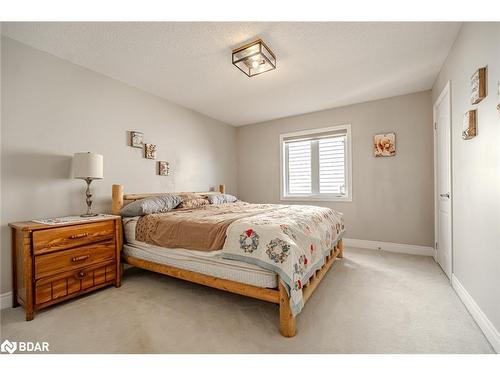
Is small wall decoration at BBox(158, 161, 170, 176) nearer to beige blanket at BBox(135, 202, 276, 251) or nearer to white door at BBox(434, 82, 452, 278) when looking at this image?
beige blanket at BBox(135, 202, 276, 251)

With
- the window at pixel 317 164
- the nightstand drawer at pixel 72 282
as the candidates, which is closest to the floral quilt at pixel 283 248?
the nightstand drawer at pixel 72 282

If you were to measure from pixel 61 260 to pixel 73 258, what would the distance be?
0.09 meters

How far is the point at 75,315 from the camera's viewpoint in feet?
6.03

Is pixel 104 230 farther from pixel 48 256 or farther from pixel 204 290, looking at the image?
pixel 204 290

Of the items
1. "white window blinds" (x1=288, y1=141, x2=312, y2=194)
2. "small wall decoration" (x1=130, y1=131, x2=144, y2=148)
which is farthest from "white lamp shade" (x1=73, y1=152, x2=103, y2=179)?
"white window blinds" (x1=288, y1=141, x2=312, y2=194)

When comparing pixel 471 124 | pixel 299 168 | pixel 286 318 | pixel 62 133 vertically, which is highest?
pixel 62 133

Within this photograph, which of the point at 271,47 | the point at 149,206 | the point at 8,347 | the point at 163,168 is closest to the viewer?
the point at 8,347

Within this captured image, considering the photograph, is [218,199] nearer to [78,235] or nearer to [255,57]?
[78,235]

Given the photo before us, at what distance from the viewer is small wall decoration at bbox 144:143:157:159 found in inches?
127

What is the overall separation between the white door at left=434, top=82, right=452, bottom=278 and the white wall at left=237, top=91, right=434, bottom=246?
28cm

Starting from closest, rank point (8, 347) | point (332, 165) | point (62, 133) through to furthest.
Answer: point (8, 347) → point (62, 133) → point (332, 165)

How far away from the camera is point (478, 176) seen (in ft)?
5.47

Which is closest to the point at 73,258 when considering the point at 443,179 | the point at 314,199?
the point at 314,199

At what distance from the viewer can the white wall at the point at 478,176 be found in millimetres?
1427
